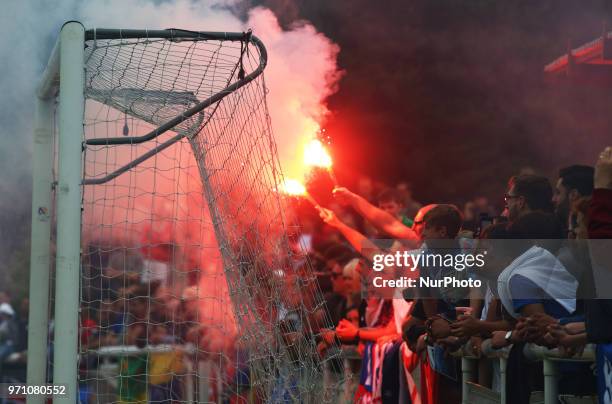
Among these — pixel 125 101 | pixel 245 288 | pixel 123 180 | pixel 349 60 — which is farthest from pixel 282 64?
pixel 245 288

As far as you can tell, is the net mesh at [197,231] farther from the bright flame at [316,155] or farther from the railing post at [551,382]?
the railing post at [551,382]

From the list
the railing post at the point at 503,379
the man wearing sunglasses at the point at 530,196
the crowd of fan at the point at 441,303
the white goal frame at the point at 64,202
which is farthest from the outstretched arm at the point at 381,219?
the railing post at the point at 503,379

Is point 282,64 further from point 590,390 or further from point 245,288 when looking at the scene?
point 590,390

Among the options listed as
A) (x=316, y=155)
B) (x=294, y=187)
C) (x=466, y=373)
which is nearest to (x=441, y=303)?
(x=466, y=373)

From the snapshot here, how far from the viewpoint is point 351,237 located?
5930 millimetres

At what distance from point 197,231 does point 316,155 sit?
1.39 metres

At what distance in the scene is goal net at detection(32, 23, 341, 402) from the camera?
13.7 ft

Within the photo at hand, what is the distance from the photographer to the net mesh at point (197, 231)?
4242mm

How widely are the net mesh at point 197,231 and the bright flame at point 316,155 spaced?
3.90 ft

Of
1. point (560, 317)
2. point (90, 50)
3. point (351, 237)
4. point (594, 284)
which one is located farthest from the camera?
point (351, 237)

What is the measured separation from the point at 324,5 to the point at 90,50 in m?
3.20

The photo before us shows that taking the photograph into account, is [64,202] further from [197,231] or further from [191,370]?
[197,231]

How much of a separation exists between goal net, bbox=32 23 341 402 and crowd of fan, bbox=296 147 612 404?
1.20ft

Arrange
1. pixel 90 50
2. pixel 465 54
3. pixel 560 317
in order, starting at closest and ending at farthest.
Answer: pixel 560 317
pixel 90 50
pixel 465 54
